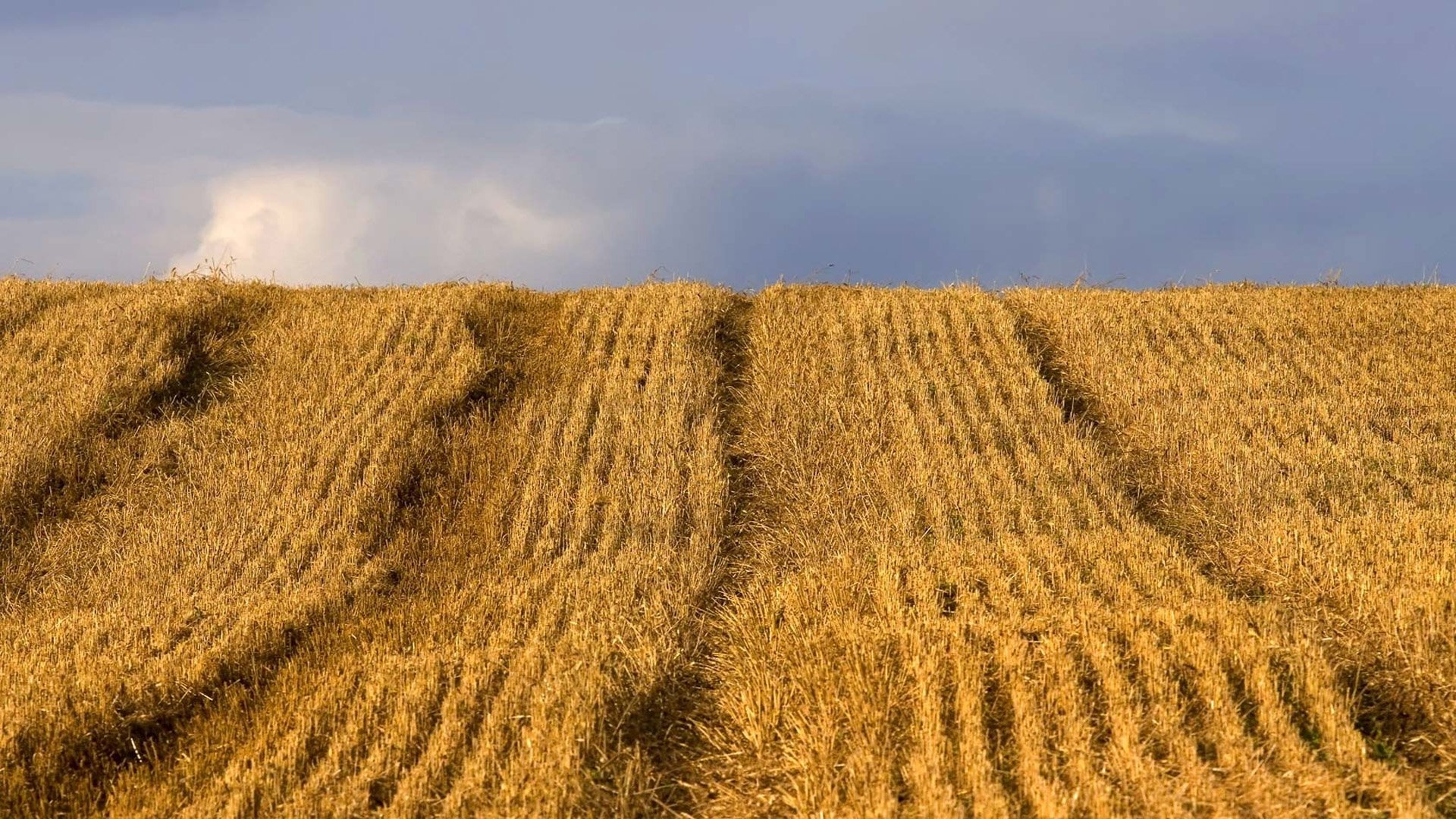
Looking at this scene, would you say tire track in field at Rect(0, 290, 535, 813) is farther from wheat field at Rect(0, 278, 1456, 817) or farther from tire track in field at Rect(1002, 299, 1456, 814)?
tire track in field at Rect(1002, 299, 1456, 814)

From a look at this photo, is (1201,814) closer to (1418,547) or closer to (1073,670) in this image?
(1073,670)

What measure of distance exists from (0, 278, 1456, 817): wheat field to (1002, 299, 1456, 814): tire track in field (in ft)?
0.14

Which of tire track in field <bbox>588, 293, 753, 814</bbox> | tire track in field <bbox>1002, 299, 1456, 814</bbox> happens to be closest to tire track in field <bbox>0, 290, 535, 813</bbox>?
tire track in field <bbox>588, 293, 753, 814</bbox>

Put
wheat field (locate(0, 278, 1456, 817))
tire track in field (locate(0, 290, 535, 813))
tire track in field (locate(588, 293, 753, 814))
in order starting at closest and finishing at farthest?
wheat field (locate(0, 278, 1456, 817))
tire track in field (locate(588, 293, 753, 814))
tire track in field (locate(0, 290, 535, 813))

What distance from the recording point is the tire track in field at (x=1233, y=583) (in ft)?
22.8

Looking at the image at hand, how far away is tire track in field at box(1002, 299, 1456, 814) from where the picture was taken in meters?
6.96

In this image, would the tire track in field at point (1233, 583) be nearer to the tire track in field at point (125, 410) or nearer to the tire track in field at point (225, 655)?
the tire track in field at point (225, 655)

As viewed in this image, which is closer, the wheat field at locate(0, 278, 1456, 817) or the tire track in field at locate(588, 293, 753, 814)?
the wheat field at locate(0, 278, 1456, 817)

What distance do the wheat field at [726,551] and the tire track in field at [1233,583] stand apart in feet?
0.14

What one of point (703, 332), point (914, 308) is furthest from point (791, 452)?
point (914, 308)

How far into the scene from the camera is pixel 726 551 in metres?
11.3

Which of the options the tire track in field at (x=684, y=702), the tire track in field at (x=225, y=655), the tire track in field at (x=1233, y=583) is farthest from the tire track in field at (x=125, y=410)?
the tire track in field at (x=1233, y=583)

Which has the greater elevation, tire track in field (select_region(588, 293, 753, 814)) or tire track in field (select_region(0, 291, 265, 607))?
tire track in field (select_region(0, 291, 265, 607))

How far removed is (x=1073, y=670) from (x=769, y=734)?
221 cm
